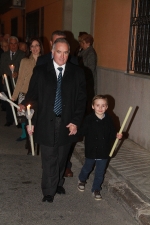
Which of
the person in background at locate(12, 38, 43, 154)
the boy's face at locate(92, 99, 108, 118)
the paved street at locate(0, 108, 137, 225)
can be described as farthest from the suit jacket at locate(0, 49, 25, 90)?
the boy's face at locate(92, 99, 108, 118)

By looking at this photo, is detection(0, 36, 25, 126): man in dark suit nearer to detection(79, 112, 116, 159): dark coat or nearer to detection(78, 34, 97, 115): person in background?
detection(78, 34, 97, 115): person in background

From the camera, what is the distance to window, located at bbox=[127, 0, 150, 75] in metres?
6.95

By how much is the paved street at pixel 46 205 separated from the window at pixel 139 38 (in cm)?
271

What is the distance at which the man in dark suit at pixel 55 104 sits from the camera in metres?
→ 4.07

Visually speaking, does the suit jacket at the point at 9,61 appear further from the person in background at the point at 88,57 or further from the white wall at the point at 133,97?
the white wall at the point at 133,97

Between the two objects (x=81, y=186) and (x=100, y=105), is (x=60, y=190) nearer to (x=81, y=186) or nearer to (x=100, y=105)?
(x=81, y=186)

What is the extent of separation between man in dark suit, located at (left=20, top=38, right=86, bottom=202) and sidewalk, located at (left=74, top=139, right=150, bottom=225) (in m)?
0.92

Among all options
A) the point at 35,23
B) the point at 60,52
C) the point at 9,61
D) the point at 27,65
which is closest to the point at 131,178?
the point at 60,52

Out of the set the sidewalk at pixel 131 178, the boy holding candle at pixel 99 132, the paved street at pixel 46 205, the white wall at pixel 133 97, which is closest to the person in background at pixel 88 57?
the white wall at pixel 133 97

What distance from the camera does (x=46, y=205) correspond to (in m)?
4.33

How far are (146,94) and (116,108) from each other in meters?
1.52

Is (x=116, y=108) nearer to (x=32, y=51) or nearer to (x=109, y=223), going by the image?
(x=32, y=51)

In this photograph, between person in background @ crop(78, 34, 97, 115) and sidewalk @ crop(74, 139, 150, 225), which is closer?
sidewalk @ crop(74, 139, 150, 225)

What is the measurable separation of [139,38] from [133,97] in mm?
1214
